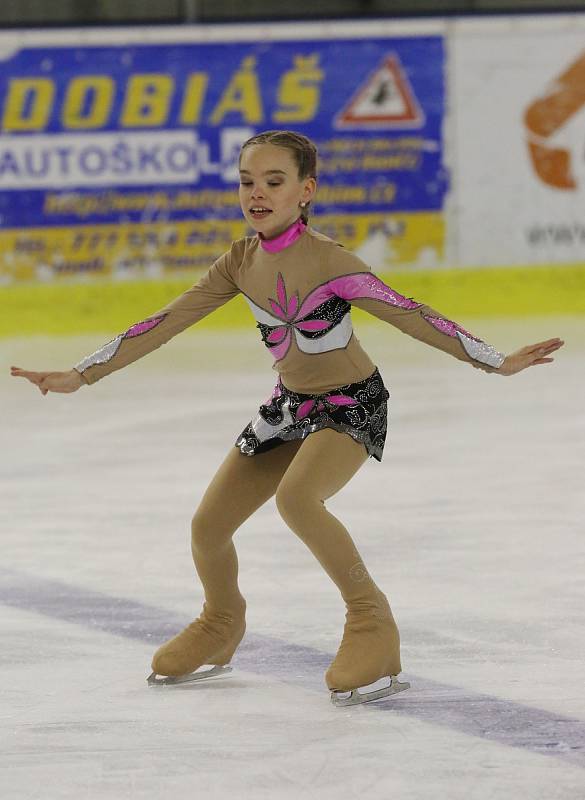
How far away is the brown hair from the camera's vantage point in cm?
302

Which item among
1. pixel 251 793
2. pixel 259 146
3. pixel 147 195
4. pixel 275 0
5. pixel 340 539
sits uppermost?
pixel 275 0

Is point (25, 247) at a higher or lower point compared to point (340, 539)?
higher

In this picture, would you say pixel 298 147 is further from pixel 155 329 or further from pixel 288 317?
pixel 155 329

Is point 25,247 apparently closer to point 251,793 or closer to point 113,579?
point 113,579

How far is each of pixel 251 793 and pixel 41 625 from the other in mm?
1203

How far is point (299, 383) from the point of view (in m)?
3.02

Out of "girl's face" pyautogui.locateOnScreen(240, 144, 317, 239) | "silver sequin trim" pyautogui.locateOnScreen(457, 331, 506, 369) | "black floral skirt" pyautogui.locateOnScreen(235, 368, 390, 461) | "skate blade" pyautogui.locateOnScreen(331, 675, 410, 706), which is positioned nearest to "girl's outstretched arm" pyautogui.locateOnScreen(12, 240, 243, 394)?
"girl's face" pyautogui.locateOnScreen(240, 144, 317, 239)

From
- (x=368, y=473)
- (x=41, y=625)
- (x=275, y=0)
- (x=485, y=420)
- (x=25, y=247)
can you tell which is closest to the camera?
(x=41, y=625)

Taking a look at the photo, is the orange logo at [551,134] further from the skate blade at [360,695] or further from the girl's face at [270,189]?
the skate blade at [360,695]

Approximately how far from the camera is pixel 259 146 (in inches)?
119

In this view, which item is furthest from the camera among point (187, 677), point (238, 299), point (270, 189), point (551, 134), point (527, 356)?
point (551, 134)

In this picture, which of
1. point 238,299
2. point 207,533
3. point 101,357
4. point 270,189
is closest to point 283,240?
point 270,189

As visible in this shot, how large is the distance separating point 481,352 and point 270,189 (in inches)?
20.2

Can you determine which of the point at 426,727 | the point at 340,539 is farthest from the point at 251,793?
the point at 340,539
